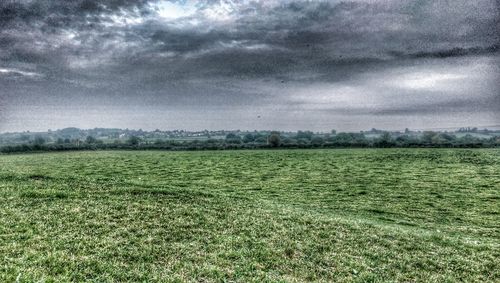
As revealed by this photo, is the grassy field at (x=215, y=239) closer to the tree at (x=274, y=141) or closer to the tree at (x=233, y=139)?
the tree at (x=274, y=141)

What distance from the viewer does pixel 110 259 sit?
35.7 ft

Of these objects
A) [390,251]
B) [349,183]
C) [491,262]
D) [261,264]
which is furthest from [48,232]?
[349,183]

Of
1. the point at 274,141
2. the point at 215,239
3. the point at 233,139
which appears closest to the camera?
the point at 215,239

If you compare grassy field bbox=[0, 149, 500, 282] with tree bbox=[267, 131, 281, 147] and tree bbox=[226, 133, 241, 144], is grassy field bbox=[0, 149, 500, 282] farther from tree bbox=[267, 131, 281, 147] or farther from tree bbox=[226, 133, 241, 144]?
tree bbox=[226, 133, 241, 144]

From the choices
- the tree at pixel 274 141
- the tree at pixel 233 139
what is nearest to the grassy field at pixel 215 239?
the tree at pixel 274 141

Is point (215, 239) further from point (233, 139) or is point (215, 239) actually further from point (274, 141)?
point (233, 139)

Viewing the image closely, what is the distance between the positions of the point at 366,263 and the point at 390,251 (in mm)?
2273

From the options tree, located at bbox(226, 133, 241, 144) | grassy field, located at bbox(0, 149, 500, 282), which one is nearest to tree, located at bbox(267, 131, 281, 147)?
tree, located at bbox(226, 133, 241, 144)

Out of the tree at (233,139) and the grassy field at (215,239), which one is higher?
the tree at (233,139)

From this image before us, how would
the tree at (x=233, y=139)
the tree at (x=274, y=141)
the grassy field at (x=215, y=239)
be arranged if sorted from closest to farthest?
the grassy field at (x=215, y=239) < the tree at (x=274, y=141) < the tree at (x=233, y=139)

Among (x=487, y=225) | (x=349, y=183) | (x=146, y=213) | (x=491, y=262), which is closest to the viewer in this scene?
(x=491, y=262)

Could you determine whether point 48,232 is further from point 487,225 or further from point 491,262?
point 487,225

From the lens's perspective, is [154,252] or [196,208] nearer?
[154,252]

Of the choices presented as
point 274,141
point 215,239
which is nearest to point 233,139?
point 274,141
